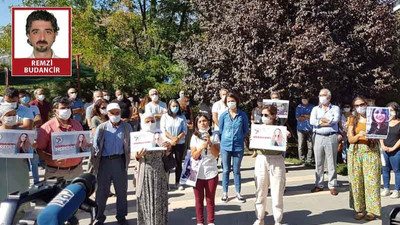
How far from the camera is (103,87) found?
18219mm

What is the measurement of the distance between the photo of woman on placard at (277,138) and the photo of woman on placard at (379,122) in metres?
1.31

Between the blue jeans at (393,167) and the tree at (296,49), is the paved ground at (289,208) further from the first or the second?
the tree at (296,49)

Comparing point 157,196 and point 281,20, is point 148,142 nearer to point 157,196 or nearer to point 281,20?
point 157,196

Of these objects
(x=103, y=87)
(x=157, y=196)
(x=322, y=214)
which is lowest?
(x=322, y=214)

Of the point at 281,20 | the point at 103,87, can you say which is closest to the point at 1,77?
the point at 103,87

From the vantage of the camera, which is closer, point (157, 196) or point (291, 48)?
point (157, 196)

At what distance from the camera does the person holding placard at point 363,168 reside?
19.3ft

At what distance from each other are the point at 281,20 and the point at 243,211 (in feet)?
24.5

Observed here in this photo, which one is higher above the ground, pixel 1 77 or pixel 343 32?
pixel 343 32

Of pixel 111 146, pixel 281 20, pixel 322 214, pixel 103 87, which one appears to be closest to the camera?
pixel 111 146

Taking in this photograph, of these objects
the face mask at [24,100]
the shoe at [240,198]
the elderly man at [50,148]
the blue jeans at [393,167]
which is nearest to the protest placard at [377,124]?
the blue jeans at [393,167]

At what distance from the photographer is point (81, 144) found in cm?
521

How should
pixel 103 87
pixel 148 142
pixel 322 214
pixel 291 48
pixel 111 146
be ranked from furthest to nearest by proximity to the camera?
pixel 103 87
pixel 291 48
pixel 322 214
pixel 111 146
pixel 148 142

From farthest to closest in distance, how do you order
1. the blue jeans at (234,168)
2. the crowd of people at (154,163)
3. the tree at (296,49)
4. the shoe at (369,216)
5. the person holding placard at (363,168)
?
the tree at (296,49), the blue jeans at (234,168), the shoe at (369,216), the person holding placard at (363,168), the crowd of people at (154,163)
